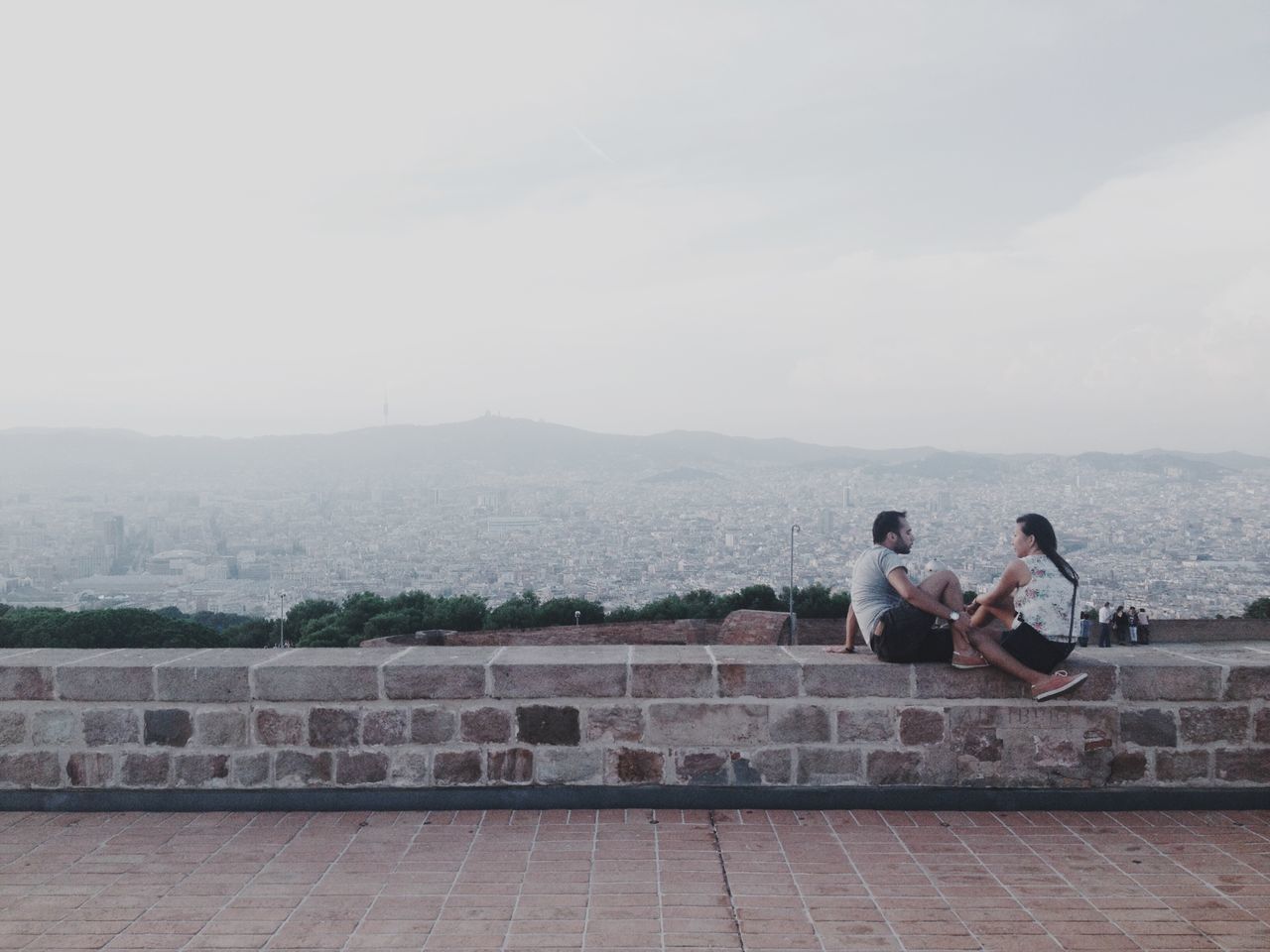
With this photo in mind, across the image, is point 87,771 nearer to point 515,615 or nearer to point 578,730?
point 578,730

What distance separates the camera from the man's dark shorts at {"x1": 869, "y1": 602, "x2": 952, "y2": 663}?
4.56 meters

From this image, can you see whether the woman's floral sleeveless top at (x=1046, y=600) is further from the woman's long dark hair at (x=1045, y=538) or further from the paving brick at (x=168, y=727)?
the paving brick at (x=168, y=727)

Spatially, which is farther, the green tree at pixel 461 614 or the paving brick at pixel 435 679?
the green tree at pixel 461 614

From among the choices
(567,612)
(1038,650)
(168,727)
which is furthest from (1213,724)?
(567,612)

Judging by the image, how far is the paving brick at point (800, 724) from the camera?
449cm

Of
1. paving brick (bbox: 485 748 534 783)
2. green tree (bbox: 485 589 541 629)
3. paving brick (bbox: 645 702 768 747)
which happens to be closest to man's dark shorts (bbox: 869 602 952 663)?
paving brick (bbox: 645 702 768 747)

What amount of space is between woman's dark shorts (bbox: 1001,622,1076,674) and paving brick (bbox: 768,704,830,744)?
2.99 ft

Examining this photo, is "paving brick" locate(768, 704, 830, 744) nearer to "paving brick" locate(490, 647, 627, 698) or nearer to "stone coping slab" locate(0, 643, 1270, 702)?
"stone coping slab" locate(0, 643, 1270, 702)

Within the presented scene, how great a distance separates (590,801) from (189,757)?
6.04ft

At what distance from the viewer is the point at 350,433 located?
9550cm

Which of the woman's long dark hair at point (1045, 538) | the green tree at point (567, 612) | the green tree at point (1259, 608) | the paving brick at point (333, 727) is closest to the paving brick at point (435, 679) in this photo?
the paving brick at point (333, 727)

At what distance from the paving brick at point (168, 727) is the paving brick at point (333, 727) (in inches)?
22.0

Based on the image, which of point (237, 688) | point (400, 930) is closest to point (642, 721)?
point (400, 930)

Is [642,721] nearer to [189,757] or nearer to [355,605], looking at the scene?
[189,757]
